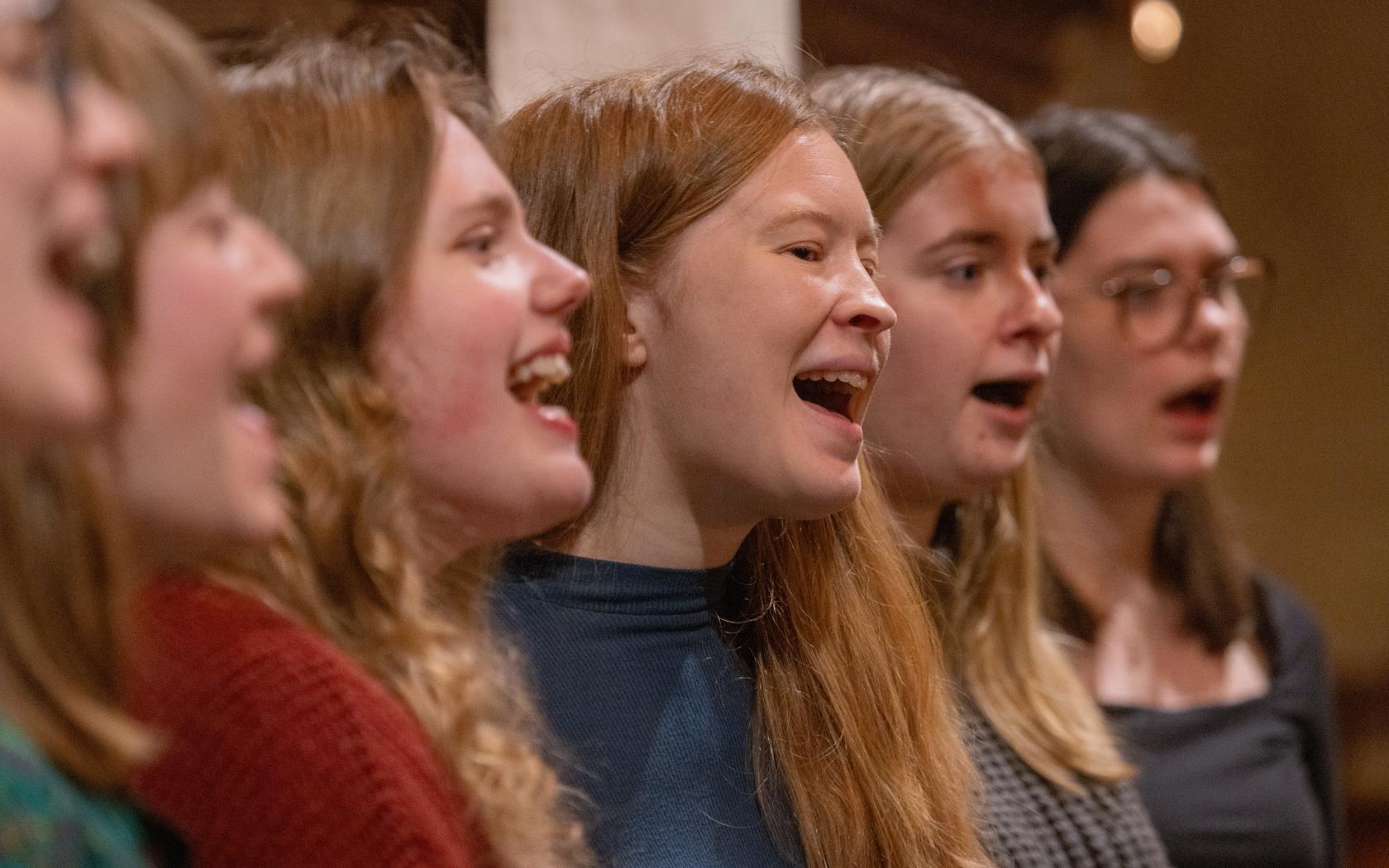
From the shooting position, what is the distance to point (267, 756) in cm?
95

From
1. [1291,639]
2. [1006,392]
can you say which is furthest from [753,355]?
[1291,639]

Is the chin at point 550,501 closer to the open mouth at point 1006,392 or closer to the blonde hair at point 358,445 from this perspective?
the blonde hair at point 358,445

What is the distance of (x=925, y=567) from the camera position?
1.96 m

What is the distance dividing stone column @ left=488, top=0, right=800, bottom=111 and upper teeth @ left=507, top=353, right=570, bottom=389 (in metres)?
0.86

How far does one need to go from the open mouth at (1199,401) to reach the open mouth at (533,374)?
1491 millimetres

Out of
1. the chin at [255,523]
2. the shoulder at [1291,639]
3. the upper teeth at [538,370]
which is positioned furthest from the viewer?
the shoulder at [1291,639]

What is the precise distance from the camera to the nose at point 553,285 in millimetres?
1192

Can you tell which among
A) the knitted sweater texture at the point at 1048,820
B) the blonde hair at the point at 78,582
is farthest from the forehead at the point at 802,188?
the blonde hair at the point at 78,582

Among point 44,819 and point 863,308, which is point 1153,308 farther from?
point 44,819

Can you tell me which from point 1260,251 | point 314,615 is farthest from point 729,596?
point 1260,251

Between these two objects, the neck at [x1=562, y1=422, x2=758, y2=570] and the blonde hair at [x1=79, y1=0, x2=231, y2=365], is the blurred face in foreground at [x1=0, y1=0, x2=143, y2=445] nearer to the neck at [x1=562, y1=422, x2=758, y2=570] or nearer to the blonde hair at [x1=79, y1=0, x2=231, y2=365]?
the blonde hair at [x1=79, y1=0, x2=231, y2=365]

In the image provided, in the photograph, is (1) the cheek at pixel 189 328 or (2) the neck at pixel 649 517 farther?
(2) the neck at pixel 649 517

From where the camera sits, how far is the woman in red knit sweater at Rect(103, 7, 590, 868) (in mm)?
940

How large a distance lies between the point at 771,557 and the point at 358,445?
69 centimetres
